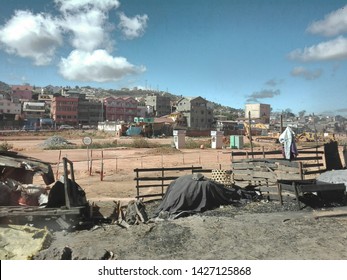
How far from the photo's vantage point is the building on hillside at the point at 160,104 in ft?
480

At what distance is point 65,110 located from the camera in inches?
4323

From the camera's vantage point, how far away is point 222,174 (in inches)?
560

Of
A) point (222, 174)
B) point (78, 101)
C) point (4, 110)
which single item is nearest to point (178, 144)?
point (222, 174)

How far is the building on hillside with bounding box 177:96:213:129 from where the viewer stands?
111m

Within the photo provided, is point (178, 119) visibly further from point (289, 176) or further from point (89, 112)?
point (289, 176)

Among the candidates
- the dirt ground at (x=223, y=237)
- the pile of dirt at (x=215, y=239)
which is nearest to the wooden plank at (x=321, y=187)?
the dirt ground at (x=223, y=237)

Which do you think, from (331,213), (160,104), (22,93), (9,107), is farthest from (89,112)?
(331,213)

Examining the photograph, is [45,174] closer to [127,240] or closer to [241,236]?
[127,240]

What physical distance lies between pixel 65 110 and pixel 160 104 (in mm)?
48235

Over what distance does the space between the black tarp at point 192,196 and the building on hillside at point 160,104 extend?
135m

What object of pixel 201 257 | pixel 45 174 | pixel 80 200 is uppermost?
pixel 45 174

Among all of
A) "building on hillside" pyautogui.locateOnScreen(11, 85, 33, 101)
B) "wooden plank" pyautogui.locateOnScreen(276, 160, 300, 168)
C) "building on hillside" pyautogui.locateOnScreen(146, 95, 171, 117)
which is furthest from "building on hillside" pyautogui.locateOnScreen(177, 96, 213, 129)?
"wooden plank" pyautogui.locateOnScreen(276, 160, 300, 168)

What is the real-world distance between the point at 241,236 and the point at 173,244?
1559mm

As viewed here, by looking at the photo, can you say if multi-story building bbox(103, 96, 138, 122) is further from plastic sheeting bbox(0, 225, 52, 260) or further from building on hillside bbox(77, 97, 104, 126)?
plastic sheeting bbox(0, 225, 52, 260)
